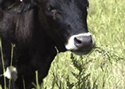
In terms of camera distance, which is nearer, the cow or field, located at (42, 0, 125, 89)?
the cow

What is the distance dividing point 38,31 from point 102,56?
1.63 meters

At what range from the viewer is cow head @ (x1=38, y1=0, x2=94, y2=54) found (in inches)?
120

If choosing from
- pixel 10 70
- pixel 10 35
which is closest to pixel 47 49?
pixel 10 35

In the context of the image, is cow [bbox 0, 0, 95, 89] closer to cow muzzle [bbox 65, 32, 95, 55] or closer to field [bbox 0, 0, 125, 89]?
cow muzzle [bbox 65, 32, 95, 55]

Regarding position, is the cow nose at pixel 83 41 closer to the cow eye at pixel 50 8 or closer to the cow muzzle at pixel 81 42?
the cow muzzle at pixel 81 42

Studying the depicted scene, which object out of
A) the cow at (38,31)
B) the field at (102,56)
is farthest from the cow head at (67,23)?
the field at (102,56)

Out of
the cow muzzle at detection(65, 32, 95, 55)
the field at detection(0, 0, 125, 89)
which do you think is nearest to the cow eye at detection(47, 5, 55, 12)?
the cow muzzle at detection(65, 32, 95, 55)

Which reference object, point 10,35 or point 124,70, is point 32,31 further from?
point 124,70

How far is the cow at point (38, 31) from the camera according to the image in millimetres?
3232

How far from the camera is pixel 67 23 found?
3.21 m

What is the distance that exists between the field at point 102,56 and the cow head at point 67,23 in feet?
0.97

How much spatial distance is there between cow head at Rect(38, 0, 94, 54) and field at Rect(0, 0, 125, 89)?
0.30m

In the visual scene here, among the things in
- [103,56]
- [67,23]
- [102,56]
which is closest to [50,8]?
[67,23]

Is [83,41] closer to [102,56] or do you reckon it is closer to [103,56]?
[103,56]
